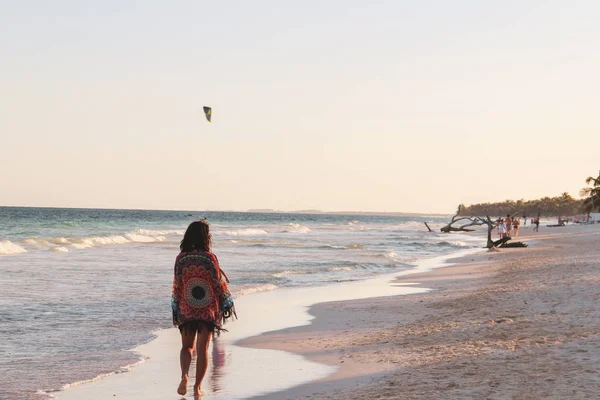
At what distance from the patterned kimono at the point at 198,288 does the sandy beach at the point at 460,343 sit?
1072 millimetres

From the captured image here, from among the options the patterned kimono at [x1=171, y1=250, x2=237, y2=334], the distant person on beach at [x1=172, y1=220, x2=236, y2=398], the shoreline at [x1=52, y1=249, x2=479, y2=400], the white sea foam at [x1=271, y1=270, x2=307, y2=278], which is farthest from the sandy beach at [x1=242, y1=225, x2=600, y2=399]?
the white sea foam at [x1=271, y1=270, x2=307, y2=278]

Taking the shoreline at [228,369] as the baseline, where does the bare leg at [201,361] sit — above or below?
above

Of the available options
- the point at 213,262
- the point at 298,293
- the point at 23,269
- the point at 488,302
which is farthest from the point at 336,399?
the point at 23,269

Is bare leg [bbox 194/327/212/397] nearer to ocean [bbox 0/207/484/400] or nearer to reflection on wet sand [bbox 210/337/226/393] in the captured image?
reflection on wet sand [bbox 210/337/226/393]

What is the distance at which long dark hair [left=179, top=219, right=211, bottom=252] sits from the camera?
6.49m

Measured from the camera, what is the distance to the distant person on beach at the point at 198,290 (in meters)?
6.48

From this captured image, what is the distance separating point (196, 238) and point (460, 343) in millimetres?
4087

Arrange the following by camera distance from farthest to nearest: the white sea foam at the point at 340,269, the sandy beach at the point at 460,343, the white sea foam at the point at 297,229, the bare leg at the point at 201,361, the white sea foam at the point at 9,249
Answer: the white sea foam at the point at 297,229
the white sea foam at the point at 9,249
the white sea foam at the point at 340,269
the bare leg at the point at 201,361
the sandy beach at the point at 460,343

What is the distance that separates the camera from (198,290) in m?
6.49

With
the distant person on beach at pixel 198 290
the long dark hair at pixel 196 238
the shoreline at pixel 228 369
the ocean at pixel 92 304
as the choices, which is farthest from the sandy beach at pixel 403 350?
the long dark hair at pixel 196 238

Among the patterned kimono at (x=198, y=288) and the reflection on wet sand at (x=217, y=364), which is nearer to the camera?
the patterned kimono at (x=198, y=288)

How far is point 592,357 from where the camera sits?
716 centimetres

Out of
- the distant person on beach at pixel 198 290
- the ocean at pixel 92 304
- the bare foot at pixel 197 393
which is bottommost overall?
the ocean at pixel 92 304

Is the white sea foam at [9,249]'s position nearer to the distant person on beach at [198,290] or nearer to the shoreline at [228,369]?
the shoreline at [228,369]
